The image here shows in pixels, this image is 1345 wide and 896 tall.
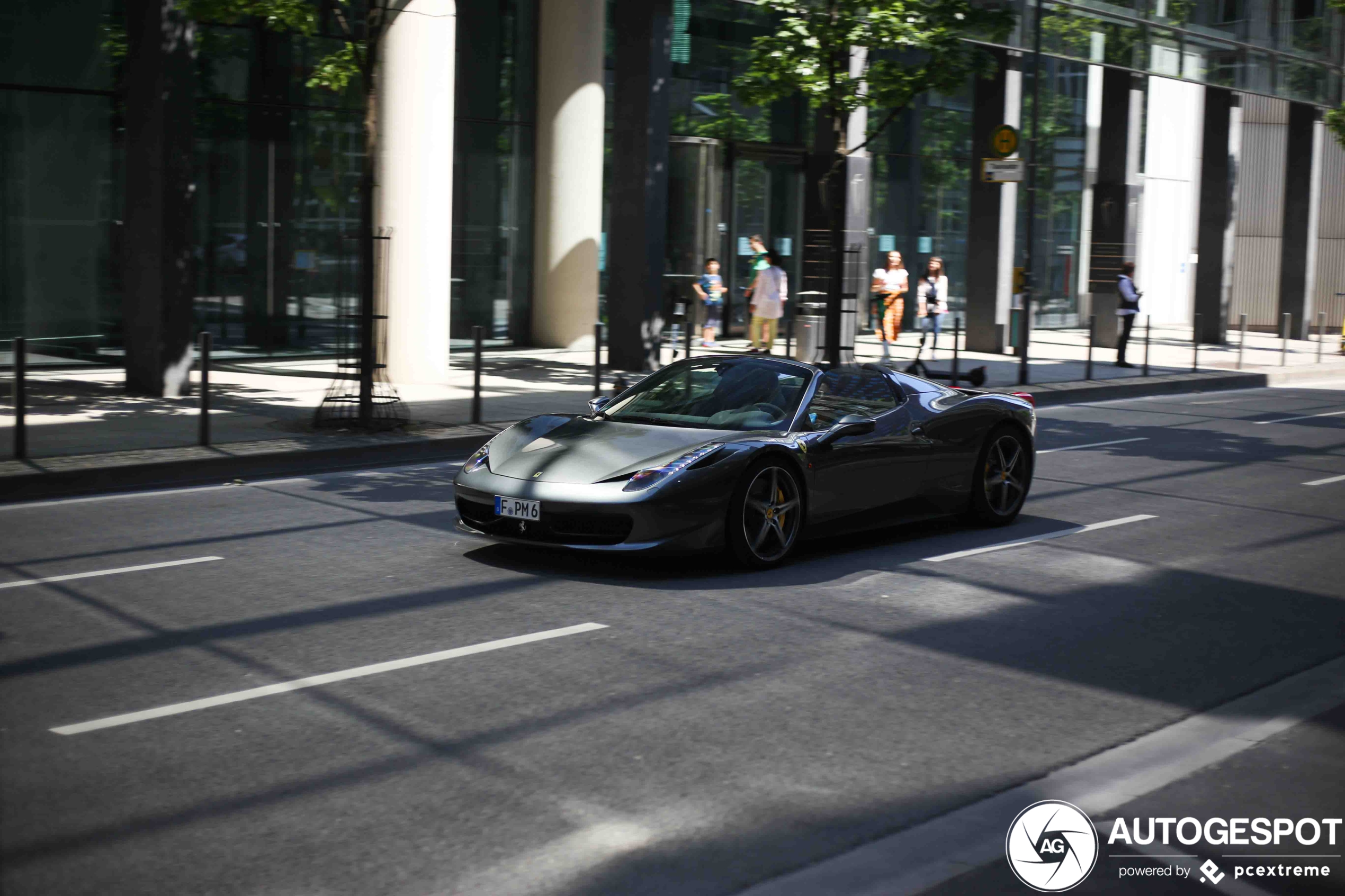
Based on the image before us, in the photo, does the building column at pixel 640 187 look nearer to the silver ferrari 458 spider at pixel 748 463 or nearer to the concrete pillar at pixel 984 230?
the concrete pillar at pixel 984 230

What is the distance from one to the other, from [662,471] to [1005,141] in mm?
15864

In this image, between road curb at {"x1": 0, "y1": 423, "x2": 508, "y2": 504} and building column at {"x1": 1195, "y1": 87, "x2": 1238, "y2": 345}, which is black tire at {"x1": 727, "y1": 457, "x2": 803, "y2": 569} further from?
building column at {"x1": 1195, "y1": 87, "x2": 1238, "y2": 345}

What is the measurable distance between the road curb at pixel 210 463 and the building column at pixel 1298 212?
29840mm

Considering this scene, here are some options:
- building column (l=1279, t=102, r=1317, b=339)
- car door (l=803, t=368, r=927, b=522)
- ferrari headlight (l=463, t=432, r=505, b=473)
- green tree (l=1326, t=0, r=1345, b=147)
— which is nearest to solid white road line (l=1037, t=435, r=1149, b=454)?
car door (l=803, t=368, r=927, b=522)

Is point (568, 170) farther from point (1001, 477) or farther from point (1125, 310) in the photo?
point (1001, 477)

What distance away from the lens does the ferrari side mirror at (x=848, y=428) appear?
360 inches

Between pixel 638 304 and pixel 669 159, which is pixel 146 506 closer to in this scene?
pixel 638 304

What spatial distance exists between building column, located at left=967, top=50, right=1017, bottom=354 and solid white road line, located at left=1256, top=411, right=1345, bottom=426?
8.66m

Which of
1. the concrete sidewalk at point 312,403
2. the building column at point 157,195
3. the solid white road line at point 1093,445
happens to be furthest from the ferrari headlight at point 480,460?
Answer: the building column at point 157,195

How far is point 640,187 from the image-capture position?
71.3 ft

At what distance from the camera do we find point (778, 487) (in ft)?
→ 29.0

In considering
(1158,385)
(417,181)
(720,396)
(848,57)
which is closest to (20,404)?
(720,396)

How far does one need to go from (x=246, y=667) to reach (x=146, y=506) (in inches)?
186

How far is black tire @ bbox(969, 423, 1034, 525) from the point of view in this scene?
10.5 metres
